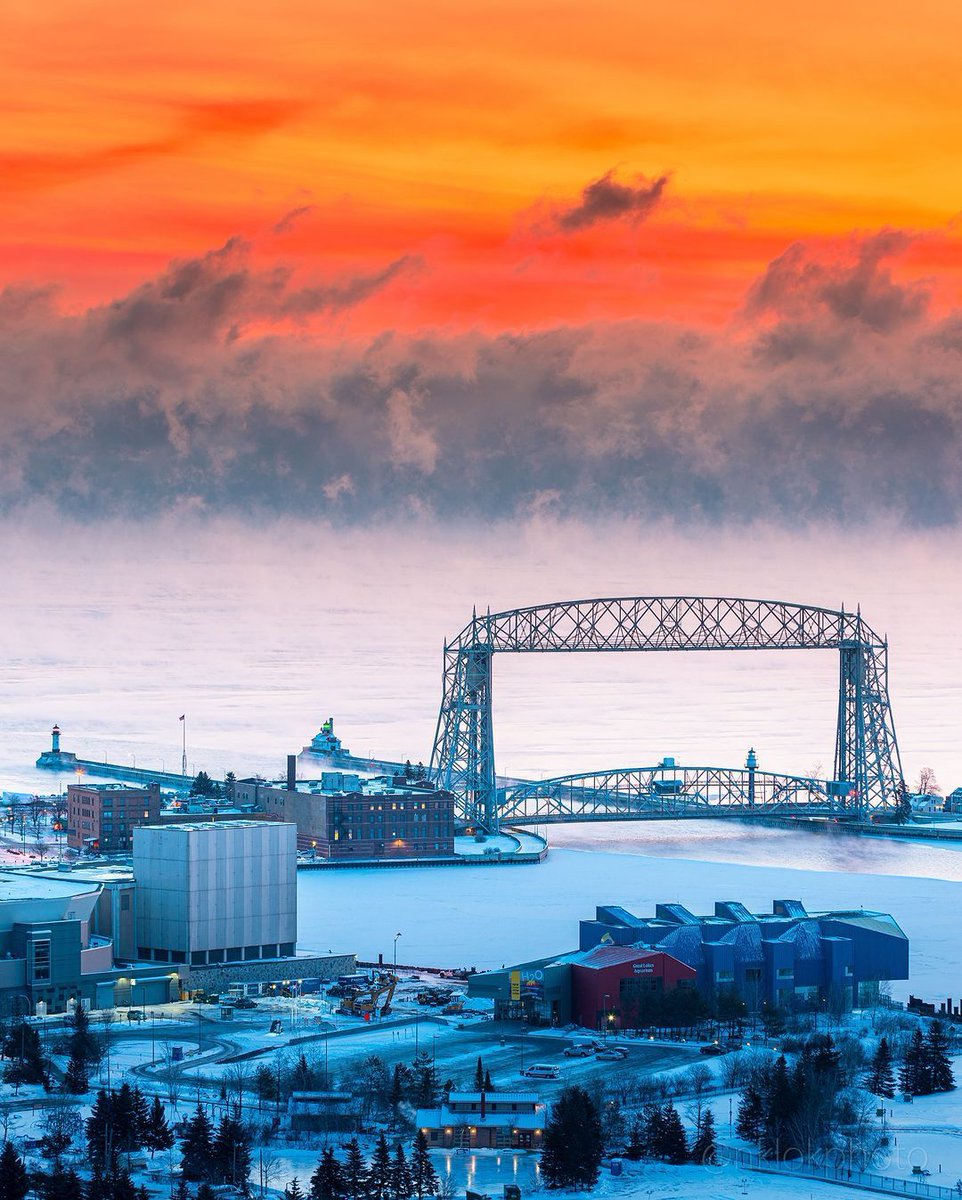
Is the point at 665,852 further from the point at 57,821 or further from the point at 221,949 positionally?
the point at 221,949

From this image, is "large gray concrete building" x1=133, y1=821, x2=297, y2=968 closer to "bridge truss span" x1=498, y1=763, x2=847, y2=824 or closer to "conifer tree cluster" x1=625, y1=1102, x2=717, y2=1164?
"conifer tree cluster" x1=625, y1=1102, x2=717, y2=1164

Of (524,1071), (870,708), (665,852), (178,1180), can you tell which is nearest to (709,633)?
(870,708)

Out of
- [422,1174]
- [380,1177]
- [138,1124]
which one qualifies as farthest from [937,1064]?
[138,1124]

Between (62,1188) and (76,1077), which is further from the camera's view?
(76,1077)

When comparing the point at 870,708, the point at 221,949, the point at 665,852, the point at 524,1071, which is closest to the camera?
the point at 524,1071

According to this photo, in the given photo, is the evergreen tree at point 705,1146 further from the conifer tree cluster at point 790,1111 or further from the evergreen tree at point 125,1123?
the evergreen tree at point 125,1123

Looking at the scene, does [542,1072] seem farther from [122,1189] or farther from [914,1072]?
[122,1189]
